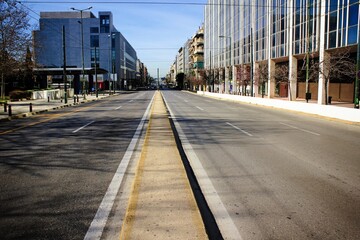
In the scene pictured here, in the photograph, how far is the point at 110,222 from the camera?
4.66 metres

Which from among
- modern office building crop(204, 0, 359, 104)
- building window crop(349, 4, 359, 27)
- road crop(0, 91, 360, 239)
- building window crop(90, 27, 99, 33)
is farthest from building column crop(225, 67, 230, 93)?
road crop(0, 91, 360, 239)

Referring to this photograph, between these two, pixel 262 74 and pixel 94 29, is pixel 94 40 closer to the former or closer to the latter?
pixel 94 29

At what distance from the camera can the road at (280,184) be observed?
4574 millimetres

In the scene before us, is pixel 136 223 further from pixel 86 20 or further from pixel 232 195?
pixel 86 20

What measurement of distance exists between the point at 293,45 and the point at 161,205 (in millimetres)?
41782

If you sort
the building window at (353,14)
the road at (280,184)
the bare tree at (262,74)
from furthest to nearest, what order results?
the bare tree at (262,74)
the building window at (353,14)
the road at (280,184)

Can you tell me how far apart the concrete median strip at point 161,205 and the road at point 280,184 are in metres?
0.40

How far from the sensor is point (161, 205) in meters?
5.11

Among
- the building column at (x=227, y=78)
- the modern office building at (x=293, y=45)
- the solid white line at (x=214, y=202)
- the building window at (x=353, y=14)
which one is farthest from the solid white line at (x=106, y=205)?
the building column at (x=227, y=78)

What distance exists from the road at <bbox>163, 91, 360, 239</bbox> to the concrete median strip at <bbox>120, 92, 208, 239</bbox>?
0.40m

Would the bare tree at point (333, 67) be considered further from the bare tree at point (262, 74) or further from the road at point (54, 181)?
the road at point (54, 181)

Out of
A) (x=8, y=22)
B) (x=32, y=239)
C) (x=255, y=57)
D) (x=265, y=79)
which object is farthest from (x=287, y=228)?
(x=255, y=57)

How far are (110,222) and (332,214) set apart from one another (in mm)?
3156

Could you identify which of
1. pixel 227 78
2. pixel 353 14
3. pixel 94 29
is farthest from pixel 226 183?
pixel 94 29
